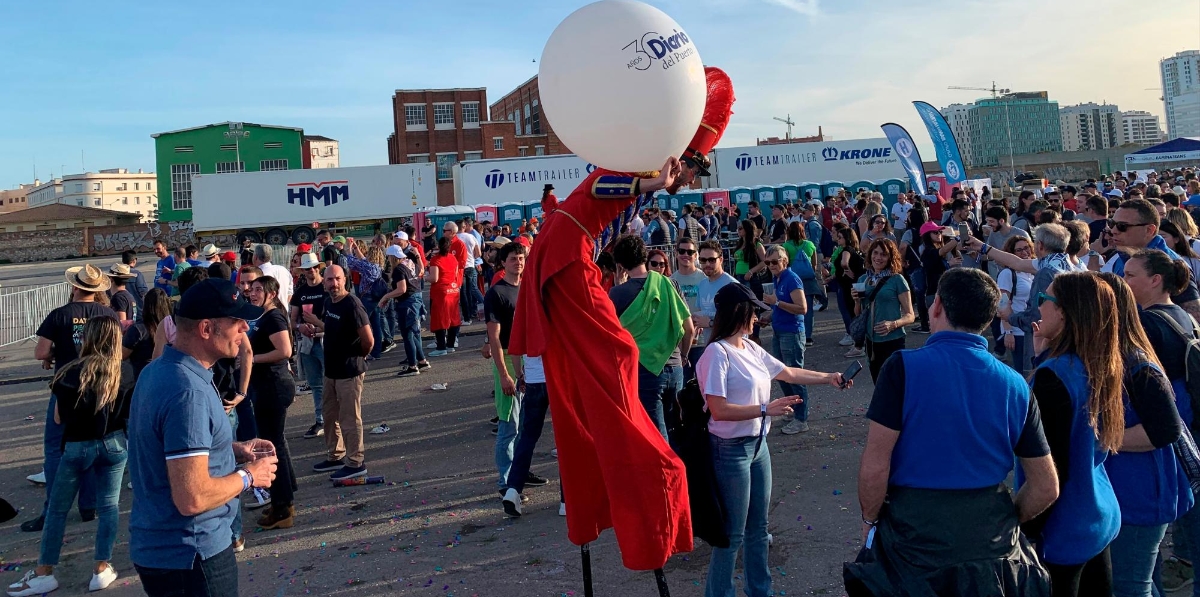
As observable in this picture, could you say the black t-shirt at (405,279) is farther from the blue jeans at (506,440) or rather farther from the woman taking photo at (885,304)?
the woman taking photo at (885,304)

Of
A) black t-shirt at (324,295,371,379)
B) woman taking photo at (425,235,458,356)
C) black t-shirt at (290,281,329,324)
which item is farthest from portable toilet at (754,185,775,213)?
black t-shirt at (324,295,371,379)

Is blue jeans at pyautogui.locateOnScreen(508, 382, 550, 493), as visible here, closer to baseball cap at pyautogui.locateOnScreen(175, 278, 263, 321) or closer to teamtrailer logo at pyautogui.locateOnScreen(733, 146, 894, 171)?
baseball cap at pyautogui.locateOnScreen(175, 278, 263, 321)

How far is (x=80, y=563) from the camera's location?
5.52 m

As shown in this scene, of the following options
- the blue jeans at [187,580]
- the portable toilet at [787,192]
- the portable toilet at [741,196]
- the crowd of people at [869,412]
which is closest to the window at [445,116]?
the portable toilet at [741,196]

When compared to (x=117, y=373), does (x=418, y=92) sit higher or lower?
higher

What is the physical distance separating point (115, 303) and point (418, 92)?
48.6m

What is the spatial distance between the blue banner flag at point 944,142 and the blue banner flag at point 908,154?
20.3 inches

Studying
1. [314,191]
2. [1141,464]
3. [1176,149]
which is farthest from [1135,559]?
[314,191]

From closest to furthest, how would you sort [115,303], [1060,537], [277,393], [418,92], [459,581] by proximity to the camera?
1. [1060,537]
2. [459,581]
3. [277,393]
4. [115,303]
5. [418,92]

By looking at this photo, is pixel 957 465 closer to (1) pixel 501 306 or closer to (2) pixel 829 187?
(1) pixel 501 306

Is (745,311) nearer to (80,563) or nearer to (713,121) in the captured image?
(713,121)

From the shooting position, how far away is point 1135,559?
333 cm

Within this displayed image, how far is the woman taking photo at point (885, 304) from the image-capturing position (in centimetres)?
694

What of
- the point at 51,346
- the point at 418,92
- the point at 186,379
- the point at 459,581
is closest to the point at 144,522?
the point at 186,379
